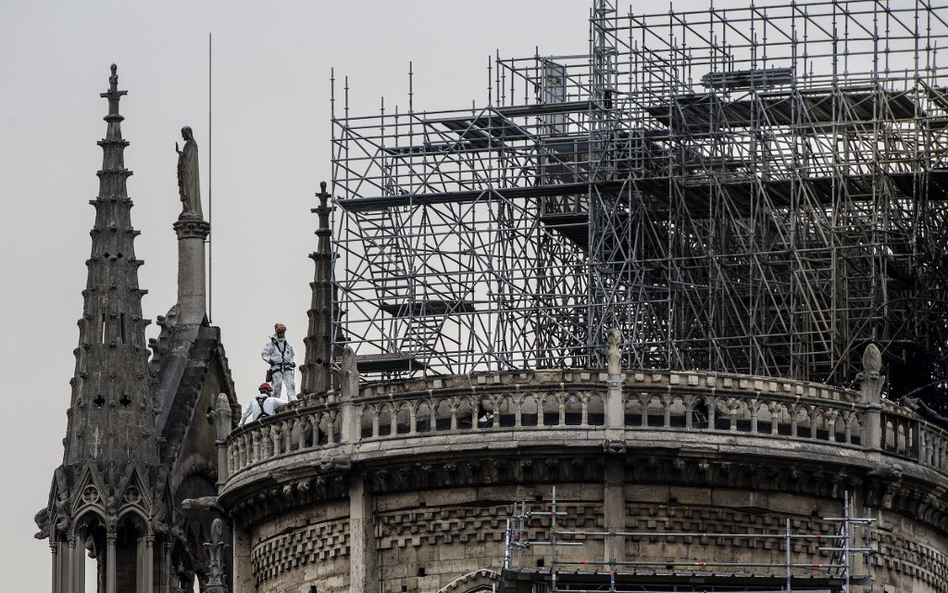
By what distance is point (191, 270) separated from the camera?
77.2 m

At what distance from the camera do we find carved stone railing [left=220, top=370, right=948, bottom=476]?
60.2 metres

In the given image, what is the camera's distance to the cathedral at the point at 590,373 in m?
60.1

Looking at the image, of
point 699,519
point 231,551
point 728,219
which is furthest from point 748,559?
point 728,219

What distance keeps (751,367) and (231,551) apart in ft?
40.5

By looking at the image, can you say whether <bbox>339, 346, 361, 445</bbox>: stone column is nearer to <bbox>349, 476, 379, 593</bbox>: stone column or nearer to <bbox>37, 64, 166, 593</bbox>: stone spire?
<bbox>349, 476, 379, 593</bbox>: stone column

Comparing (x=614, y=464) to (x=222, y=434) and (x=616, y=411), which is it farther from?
(x=222, y=434)

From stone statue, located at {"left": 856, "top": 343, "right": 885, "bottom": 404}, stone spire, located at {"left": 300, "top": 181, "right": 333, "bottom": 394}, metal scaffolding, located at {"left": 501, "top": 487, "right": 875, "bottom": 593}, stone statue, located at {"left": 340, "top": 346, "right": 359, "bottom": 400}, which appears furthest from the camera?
stone spire, located at {"left": 300, "top": 181, "right": 333, "bottom": 394}

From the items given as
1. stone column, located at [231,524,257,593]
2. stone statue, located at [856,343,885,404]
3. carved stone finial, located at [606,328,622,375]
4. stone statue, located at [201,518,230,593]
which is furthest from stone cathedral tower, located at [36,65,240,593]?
stone statue, located at [856,343,885,404]

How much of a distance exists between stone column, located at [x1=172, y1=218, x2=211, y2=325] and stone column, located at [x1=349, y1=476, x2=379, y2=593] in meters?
15.9

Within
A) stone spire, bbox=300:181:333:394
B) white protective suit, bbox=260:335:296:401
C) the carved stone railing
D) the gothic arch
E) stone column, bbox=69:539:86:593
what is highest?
stone spire, bbox=300:181:333:394

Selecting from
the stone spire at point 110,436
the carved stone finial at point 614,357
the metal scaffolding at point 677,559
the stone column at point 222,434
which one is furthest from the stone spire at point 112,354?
the carved stone finial at point 614,357

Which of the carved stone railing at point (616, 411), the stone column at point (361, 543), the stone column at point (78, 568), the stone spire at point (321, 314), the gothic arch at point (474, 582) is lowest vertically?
the gothic arch at point (474, 582)

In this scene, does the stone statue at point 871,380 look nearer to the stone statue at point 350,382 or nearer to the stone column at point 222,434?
the stone statue at point 350,382

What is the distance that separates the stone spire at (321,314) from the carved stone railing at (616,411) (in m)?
16.4
